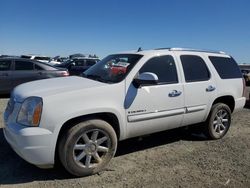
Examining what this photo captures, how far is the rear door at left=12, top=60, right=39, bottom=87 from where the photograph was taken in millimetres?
11000

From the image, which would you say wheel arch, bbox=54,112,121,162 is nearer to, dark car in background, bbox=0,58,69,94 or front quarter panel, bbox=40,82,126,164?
front quarter panel, bbox=40,82,126,164

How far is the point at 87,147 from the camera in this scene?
4.14m

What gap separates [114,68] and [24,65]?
728 centimetres

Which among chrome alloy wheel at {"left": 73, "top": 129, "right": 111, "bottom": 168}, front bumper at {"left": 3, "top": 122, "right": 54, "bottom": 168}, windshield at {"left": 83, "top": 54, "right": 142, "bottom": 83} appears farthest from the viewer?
windshield at {"left": 83, "top": 54, "right": 142, "bottom": 83}

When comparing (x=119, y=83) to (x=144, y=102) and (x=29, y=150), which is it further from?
(x=29, y=150)

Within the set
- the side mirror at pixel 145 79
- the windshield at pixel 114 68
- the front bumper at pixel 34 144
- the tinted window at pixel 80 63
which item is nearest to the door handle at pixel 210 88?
the side mirror at pixel 145 79

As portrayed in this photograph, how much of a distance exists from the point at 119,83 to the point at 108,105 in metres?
0.41

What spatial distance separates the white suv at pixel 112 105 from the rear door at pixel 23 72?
21.4ft

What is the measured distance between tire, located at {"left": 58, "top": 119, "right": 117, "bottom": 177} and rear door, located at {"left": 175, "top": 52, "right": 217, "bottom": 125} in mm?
1712

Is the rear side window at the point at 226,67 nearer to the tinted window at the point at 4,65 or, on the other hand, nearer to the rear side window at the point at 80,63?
the tinted window at the point at 4,65

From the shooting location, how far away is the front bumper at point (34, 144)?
12.2ft

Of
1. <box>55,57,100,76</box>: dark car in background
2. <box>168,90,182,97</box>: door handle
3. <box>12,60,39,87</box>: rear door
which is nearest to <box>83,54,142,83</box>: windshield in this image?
<box>168,90,182,97</box>: door handle

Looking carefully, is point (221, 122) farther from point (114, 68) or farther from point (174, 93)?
point (114, 68)

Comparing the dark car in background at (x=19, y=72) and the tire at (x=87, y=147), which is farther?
the dark car in background at (x=19, y=72)
